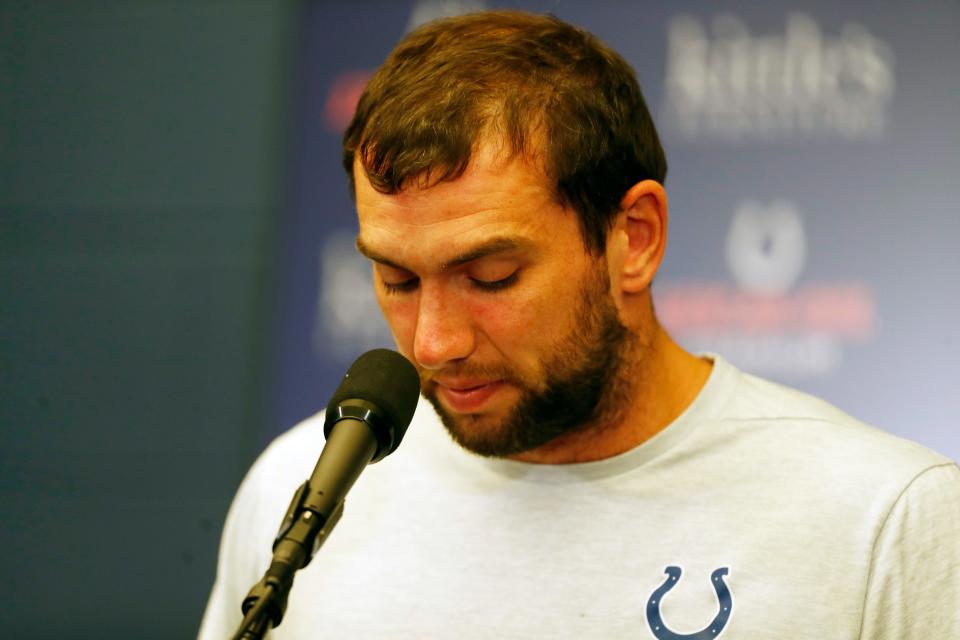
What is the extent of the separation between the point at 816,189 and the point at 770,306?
25 centimetres

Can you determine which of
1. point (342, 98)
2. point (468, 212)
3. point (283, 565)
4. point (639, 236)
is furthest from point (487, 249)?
point (342, 98)

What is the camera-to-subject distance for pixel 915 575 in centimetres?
132

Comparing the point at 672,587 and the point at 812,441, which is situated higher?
the point at 812,441

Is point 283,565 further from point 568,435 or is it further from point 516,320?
point 568,435

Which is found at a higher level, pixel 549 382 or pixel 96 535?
pixel 549 382

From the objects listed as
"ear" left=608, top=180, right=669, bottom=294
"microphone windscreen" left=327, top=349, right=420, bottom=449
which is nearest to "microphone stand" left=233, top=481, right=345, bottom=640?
"microphone windscreen" left=327, top=349, right=420, bottom=449

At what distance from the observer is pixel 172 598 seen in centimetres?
285

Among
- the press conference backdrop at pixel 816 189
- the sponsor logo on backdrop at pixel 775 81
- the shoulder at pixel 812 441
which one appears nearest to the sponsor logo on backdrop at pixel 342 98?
the press conference backdrop at pixel 816 189

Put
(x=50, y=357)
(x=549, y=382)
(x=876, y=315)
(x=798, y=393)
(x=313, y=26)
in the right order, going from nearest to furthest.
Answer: (x=549, y=382), (x=798, y=393), (x=876, y=315), (x=313, y=26), (x=50, y=357)

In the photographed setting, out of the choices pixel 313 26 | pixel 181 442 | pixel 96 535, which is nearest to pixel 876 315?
pixel 313 26

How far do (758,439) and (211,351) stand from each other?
174cm

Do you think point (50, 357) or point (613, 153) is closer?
point (613, 153)

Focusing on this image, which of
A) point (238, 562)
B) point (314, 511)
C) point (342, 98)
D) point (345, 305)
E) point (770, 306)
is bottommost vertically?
point (238, 562)

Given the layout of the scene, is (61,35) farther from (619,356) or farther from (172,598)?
(619,356)
